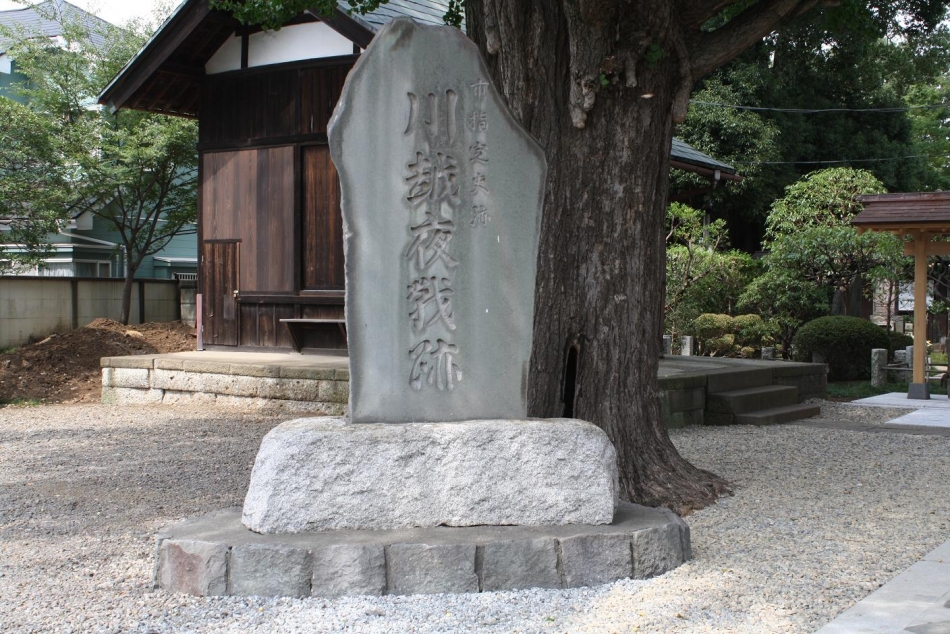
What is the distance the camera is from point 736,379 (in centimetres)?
1184

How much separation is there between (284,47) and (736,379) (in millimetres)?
7935

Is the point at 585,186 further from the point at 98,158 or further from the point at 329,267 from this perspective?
the point at 98,158

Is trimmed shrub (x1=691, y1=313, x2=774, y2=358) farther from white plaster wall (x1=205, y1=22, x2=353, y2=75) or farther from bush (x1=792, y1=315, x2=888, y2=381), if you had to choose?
white plaster wall (x1=205, y1=22, x2=353, y2=75)

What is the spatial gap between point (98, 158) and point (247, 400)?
8157 mm

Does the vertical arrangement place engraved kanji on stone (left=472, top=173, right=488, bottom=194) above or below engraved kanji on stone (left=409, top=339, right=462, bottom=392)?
above

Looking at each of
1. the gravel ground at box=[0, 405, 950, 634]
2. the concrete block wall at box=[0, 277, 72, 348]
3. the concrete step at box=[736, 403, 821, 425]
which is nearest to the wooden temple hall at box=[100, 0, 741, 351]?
the gravel ground at box=[0, 405, 950, 634]

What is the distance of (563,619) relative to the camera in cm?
406

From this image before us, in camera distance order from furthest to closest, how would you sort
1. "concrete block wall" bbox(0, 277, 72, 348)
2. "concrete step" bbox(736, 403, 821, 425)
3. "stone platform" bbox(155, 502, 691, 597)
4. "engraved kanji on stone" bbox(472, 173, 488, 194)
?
"concrete block wall" bbox(0, 277, 72, 348) → "concrete step" bbox(736, 403, 821, 425) → "engraved kanji on stone" bbox(472, 173, 488, 194) → "stone platform" bbox(155, 502, 691, 597)

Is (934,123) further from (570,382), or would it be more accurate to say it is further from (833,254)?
(570,382)

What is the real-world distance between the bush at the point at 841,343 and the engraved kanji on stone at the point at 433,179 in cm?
1328

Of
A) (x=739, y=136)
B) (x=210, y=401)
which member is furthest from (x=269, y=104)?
(x=739, y=136)

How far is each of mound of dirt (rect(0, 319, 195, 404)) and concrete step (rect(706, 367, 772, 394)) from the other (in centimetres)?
855

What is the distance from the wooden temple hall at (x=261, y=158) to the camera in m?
12.8

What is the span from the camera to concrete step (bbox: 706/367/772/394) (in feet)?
37.0
